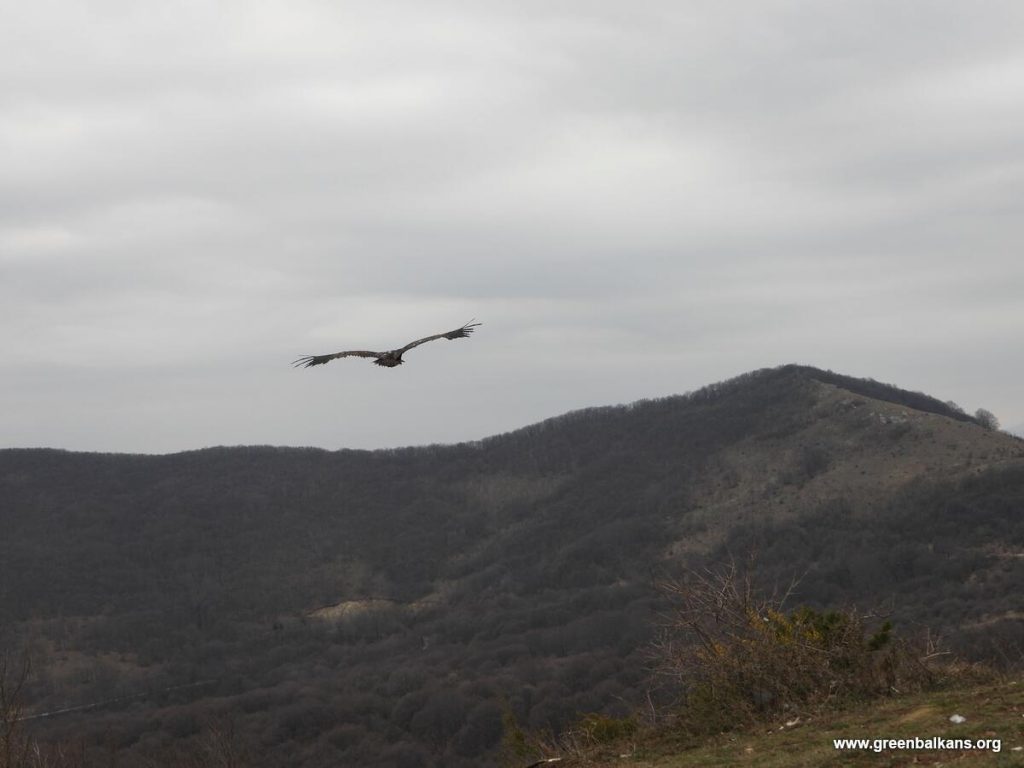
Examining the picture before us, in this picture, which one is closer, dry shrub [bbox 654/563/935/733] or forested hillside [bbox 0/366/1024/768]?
dry shrub [bbox 654/563/935/733]

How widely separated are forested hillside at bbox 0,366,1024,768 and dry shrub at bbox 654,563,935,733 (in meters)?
14.9

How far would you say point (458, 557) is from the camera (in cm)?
11962

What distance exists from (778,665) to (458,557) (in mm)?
103395

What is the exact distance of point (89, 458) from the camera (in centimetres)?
13988

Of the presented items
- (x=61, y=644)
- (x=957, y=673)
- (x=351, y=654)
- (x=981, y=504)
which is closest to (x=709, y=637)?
(x=957, y=673)

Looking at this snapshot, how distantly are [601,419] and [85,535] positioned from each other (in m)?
67.5

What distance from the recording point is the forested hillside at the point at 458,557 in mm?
60625

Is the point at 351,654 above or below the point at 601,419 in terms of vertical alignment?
below

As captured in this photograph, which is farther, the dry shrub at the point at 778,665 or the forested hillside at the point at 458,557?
the forested hillside at the point at 458,557

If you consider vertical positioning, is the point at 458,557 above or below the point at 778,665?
below

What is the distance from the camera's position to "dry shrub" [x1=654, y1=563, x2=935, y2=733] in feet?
57.2

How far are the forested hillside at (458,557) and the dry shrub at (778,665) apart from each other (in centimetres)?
1492

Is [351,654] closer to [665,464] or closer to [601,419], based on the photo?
[665,464]

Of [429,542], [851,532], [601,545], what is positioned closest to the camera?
[851,532]
